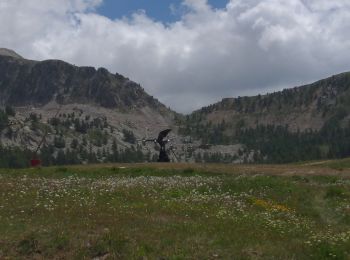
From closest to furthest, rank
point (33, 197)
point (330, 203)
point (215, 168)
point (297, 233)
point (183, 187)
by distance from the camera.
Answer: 1. point (297, 233)
2. point (33, 197)
3. point (330, 203)
4. point (183, 187)
5. point (215, 168)

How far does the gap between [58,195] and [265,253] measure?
1563cm

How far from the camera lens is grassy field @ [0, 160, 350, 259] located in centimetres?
2048

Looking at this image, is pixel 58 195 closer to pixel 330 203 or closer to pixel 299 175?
pixel 330 203

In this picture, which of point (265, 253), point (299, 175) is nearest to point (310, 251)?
point (265, 253)

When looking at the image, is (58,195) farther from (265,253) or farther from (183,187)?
(265,253)

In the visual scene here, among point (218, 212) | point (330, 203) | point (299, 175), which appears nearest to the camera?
point (218, 212)

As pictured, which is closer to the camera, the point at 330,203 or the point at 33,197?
the point at 33,197

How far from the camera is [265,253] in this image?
→ 2020cm

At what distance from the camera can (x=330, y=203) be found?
3475cm

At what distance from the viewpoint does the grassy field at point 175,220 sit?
67.2ft

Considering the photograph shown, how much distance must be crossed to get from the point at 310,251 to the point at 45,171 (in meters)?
35.9

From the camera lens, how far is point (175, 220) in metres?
25.7

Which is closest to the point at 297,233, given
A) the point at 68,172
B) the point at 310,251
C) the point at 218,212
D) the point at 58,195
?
the point at 310,251

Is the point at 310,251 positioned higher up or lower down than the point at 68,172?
lower down
